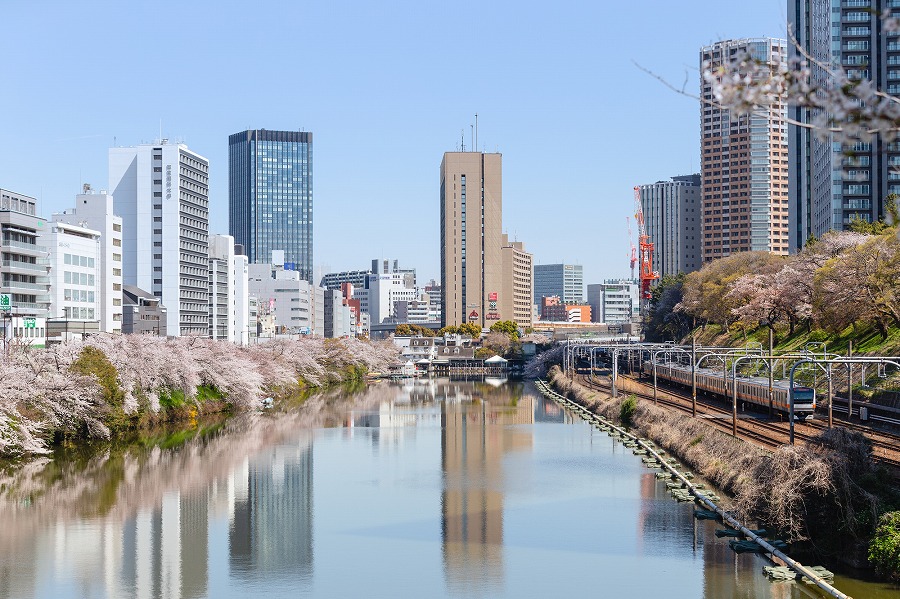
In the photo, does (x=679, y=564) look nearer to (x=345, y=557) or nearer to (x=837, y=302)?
(x=345, y=557)

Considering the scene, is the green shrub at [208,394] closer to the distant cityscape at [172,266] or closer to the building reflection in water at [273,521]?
the distant cityscape at [172,266]

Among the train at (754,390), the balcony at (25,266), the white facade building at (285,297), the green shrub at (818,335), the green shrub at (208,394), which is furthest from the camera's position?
the white facade building at (285,297)

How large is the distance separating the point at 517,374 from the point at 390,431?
222ft

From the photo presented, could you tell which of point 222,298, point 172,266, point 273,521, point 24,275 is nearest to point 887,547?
point 273,521

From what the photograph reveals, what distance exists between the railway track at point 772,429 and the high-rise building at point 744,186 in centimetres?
11222

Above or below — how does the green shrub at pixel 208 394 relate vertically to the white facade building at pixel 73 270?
below

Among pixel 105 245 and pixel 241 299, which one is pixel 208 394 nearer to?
pixel 105 245

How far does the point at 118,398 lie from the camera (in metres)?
46.3

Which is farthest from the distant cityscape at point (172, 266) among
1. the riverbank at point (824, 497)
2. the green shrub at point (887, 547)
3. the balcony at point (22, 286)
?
the green shrub at point (887, 547)

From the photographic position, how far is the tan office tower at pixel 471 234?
17950 centimetres

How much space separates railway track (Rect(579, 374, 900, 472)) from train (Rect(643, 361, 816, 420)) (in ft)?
1.92

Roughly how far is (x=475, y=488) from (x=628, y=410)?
21.7 metres

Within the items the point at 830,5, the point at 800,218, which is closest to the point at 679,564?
the point at 830,5

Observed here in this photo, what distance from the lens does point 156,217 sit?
4200 inches
